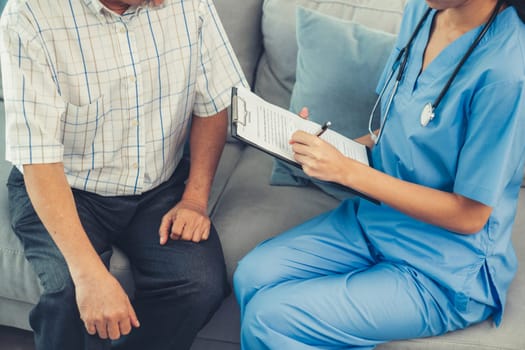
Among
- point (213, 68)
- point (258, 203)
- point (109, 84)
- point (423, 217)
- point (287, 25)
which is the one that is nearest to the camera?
point (423, 217)

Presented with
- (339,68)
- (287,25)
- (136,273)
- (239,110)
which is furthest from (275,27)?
(136,273)

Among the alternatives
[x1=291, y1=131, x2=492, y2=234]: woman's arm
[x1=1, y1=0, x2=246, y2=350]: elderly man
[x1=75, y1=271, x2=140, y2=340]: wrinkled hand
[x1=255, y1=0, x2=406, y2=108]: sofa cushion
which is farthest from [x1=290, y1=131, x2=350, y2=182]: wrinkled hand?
[x1=255, y1=0, x2=406, y2=108]: sofa cushion

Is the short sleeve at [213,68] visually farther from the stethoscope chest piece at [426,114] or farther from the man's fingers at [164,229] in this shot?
the stethoscope chest piece at [426,114]

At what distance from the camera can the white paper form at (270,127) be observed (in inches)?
44.9

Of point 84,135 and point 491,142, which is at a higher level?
point 491,142

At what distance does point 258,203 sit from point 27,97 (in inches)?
24.4

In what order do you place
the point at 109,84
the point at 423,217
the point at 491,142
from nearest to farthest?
1. the point at 491,142
2. the point at 423,217
3. the point at 109,84

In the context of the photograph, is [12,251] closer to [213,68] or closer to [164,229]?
[164,229]

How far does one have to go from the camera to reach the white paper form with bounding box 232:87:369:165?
114 centimetres

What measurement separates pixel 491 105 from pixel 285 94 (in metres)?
0.77

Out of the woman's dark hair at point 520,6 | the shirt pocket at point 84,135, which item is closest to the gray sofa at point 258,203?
the shirt pocket at point 84,135

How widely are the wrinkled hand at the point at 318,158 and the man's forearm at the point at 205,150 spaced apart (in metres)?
0.34

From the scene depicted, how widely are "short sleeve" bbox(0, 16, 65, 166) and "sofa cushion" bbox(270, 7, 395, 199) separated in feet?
2.10

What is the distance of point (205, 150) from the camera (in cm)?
143
